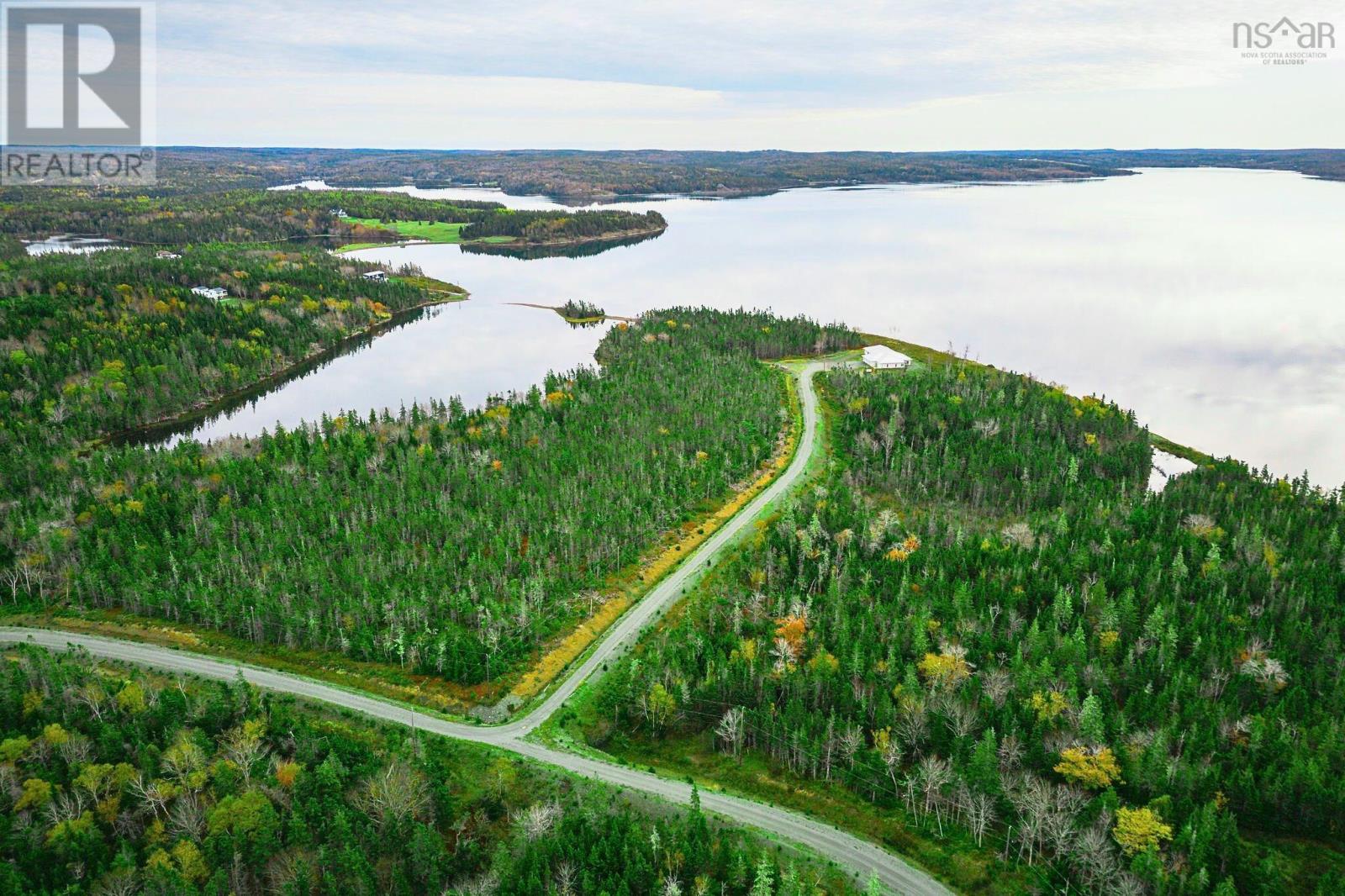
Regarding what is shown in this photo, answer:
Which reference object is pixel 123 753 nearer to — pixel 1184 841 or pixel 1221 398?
pixel 1184 841

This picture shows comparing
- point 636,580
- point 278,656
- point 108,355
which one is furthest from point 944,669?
point 108,355

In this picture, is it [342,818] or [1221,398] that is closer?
[342,818]

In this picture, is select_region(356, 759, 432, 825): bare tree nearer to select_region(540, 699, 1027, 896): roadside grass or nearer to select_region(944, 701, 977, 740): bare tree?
select_region(540, 699, 1027, 896): roadside grass

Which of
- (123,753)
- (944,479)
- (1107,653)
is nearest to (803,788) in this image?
(1107,653)

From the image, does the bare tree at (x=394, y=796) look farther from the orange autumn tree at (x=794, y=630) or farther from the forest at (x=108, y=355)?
the forest at (x=108, y=355)

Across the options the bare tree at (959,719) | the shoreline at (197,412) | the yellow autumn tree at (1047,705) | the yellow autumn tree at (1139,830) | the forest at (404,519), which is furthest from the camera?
the shoreline at (197,412)

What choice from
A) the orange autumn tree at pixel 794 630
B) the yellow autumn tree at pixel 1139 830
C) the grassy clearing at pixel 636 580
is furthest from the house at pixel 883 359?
the yellow autumn tree at pixel 1139 830
